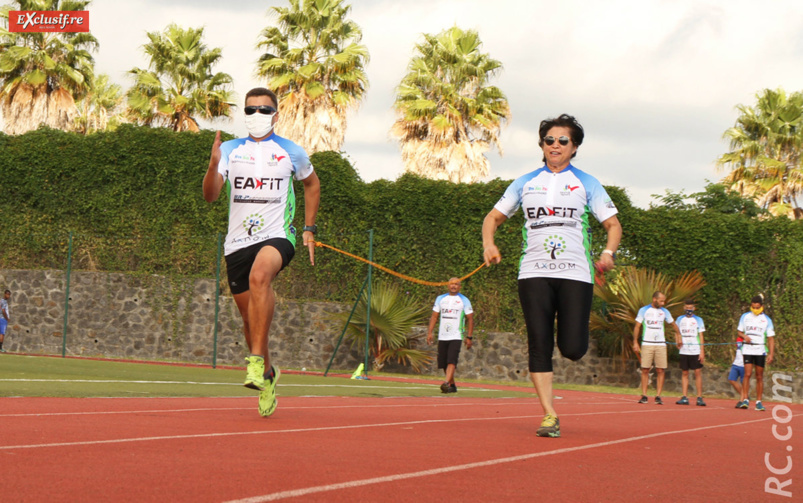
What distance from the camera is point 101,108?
47.3m

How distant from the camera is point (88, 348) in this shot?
25.1 m

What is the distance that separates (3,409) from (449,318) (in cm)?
990

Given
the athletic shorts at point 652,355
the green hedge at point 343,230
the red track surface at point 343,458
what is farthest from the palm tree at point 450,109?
the red track surface at point 343,458

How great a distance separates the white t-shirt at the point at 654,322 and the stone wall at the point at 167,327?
469cm

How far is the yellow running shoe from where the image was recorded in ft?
22.4

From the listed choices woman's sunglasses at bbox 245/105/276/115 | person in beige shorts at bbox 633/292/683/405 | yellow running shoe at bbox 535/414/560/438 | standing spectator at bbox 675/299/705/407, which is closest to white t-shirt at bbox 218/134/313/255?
woman's sunglasses at bbox 245/105/276/115

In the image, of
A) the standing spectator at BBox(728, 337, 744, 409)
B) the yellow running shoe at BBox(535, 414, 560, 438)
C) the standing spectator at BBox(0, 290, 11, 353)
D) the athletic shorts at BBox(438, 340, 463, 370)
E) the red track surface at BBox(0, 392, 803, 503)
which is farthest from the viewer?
the standing spectator at BBox(0, 290, 11, 353)

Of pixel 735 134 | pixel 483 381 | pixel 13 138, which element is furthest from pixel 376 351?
pixel 735 134

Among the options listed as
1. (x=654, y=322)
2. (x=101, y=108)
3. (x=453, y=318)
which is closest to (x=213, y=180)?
(x=453, y=318)

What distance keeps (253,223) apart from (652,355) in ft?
42.0

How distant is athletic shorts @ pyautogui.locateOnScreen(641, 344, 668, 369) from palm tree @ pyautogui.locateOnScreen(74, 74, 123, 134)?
31.1 meters

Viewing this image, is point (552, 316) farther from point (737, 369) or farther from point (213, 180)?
point (737, 369)

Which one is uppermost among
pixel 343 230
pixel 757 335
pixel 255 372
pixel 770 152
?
pixel 770 152

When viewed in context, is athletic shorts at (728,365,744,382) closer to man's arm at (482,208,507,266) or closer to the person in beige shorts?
the person in beige shorts
